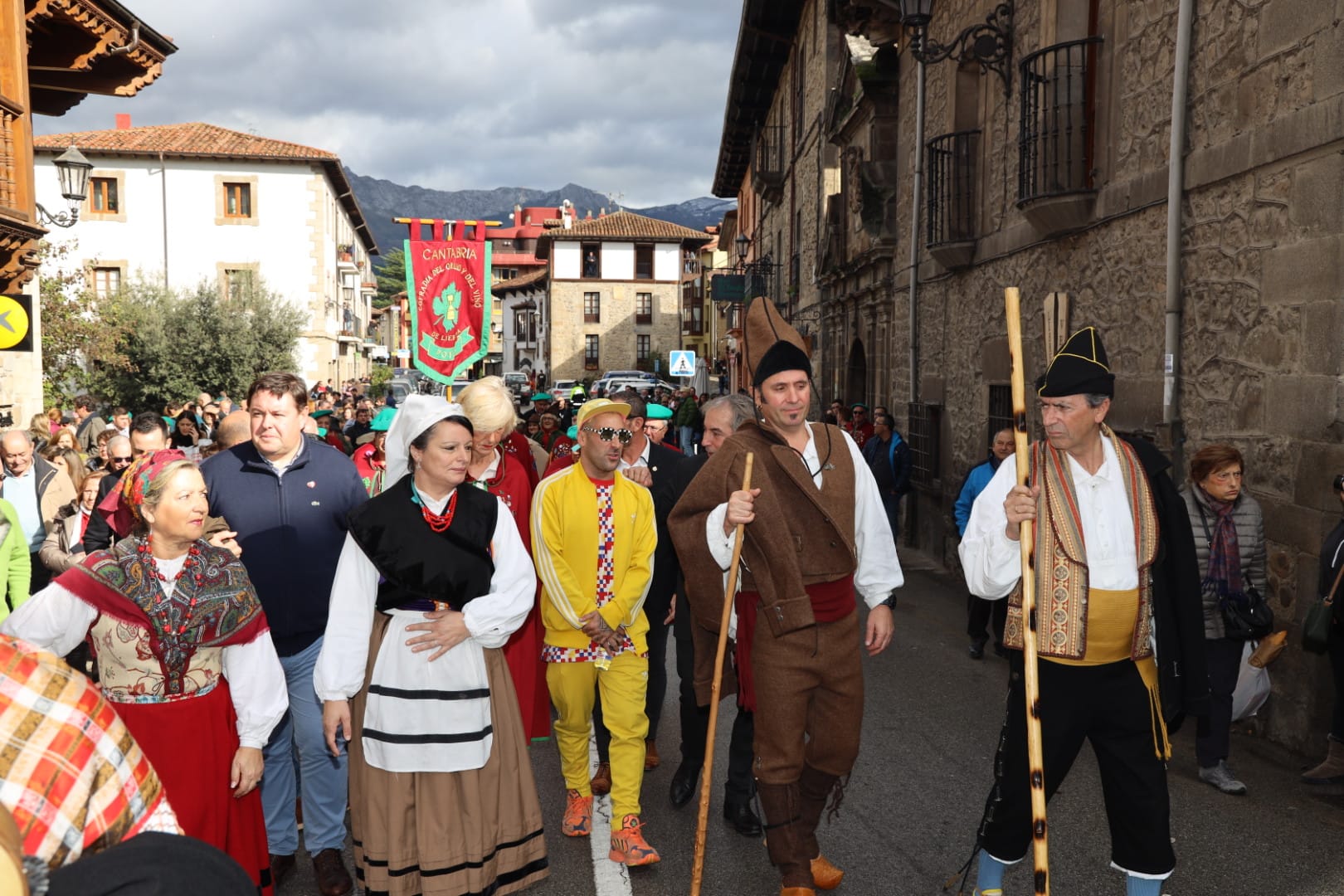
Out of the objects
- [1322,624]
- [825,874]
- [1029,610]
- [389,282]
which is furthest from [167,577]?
[389,282]

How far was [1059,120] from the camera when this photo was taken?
30.1 feet

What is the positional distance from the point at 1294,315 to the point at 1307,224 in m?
0.51

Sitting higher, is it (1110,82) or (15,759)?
(1110,82)

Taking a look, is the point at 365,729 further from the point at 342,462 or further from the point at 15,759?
the point at 15,759

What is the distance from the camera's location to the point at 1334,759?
17.5ft

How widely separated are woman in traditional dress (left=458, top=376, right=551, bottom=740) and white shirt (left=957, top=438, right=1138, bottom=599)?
81.8 inches

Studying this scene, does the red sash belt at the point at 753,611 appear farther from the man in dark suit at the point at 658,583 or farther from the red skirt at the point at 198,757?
the red skirt at the point at 198,757

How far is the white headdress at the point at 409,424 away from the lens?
142 inches

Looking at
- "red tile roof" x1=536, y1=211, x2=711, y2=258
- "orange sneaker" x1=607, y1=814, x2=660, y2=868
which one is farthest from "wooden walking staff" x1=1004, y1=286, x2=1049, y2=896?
"red tile roof" x1=536, y1=211, x2=711, y2=258

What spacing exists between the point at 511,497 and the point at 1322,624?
4122 millimetres

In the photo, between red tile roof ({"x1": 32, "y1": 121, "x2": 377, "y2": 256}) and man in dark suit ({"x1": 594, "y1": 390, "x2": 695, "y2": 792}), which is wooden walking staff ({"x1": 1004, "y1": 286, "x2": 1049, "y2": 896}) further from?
red tile roof ({"x1": 32, "y1": 121, "x2": 377, "y2": 256})

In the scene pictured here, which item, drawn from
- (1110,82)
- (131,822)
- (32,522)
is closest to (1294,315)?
(1110,82)

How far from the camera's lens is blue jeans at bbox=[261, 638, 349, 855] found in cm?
425

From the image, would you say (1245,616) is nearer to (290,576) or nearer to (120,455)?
(290,576)
